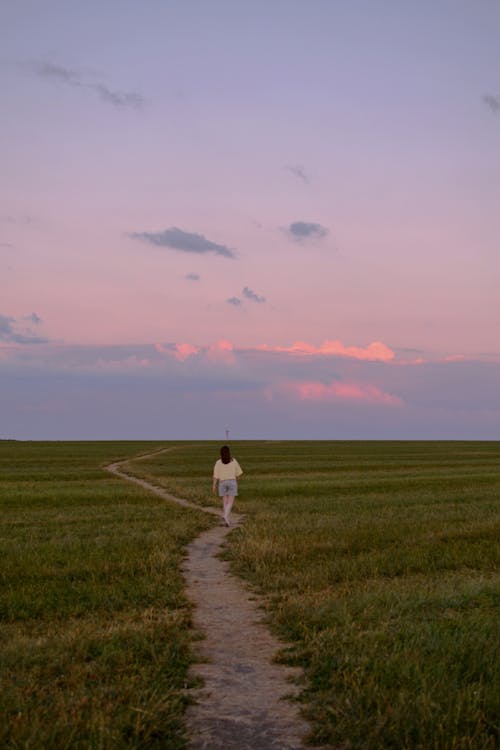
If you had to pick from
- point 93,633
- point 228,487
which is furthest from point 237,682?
point 228,487

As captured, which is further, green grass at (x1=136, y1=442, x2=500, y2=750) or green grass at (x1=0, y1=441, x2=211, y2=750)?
green grass at (x1=136, y1=442, x2=500, y2=750)

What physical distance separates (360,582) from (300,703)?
5.95 meters

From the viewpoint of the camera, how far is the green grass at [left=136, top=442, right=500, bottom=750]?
6.64m

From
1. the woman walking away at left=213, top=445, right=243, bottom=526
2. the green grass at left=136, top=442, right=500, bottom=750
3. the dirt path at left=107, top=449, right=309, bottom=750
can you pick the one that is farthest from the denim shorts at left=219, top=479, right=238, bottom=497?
the dirt path at left=107, top=449, right=309, bottom=750

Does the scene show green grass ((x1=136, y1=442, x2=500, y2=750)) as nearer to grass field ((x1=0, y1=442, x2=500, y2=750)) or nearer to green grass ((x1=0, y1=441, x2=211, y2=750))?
grass field ((x1=0, y1=442, x2=500, y2=750))

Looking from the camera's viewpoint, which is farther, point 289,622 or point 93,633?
Result: point 289,622

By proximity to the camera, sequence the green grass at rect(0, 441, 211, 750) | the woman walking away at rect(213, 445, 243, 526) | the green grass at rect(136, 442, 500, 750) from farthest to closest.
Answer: the woman walking away at rect(213, 445, 243, 526) → the green grass at rect(136, 442, 500, 750) → the green grass at rect(0, 441, 211, 750)

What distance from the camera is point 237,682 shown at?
800cm

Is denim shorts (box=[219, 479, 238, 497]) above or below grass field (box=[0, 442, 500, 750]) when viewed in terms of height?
above

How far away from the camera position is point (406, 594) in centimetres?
1148

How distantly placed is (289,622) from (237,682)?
2.37m

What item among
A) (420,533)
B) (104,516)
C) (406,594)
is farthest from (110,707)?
(104,516)

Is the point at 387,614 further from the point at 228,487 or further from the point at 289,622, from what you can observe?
the point at 228,487

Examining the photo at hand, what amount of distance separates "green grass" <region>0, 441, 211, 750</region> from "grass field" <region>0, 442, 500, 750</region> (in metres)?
0.03
